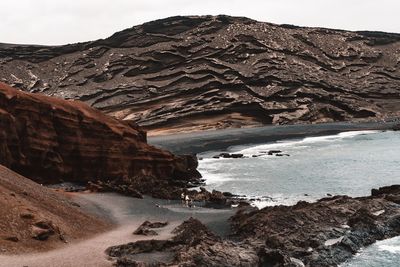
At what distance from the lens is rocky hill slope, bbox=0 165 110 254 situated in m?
26.7

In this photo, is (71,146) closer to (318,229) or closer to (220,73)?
(318,229)

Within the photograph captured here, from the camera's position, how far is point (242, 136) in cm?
10956

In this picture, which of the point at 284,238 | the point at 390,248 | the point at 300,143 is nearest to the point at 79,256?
the point at 284,238

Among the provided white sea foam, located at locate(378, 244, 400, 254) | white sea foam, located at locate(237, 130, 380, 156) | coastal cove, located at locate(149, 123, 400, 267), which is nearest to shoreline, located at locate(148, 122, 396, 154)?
coastal cove, located at locate(149, 123, 400, 267)

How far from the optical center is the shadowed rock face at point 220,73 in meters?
137

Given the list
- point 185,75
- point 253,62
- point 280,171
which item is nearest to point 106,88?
point 185,75

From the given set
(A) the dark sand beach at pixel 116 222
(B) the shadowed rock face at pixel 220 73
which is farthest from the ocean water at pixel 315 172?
(B) the shadowed rock face at pixel 220 73

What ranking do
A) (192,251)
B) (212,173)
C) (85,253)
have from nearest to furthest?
(192,251) → (85,253) → (212,173)

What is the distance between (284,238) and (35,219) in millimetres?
15428

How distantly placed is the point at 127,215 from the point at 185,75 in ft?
372

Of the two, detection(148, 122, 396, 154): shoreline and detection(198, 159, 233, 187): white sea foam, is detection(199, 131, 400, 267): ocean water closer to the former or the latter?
detection(198, 159, 233, 187): white sea foam

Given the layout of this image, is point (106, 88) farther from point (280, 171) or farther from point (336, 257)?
point (336, 257)

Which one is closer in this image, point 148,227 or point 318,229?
point 318,229

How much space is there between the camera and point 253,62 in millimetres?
152250
